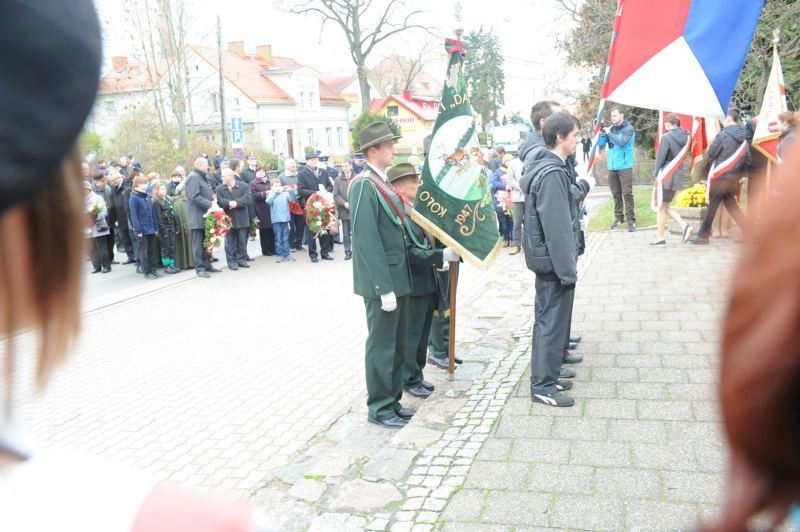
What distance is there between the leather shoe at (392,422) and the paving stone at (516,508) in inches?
61.1

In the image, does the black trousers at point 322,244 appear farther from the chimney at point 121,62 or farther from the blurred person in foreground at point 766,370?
the chimney at point 121,62

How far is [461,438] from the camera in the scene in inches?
189

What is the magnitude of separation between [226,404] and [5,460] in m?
5.75

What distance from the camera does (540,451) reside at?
174 inches

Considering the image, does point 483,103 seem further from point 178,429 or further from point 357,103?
point 178,429

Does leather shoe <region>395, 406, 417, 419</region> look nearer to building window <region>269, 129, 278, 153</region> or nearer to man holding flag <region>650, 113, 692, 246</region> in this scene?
man holding flag <region>650, 113, 692, 246</region>

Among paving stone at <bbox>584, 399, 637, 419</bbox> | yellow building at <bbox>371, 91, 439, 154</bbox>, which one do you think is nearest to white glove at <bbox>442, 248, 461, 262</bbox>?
paving stone at <bbox>584, 399, 637, 419</bbox>

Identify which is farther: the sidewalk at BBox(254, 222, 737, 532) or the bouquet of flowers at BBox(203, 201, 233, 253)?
the bouquet of flowers at BBox(203, 201, 233, 253)

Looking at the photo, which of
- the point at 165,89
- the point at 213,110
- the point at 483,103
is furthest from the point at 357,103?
the point at 165,89

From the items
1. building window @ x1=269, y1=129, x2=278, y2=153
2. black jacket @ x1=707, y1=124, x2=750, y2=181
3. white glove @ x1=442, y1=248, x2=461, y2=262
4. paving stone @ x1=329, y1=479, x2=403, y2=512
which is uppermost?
building window @ x1=269, y1=129, x2=278, y2=153

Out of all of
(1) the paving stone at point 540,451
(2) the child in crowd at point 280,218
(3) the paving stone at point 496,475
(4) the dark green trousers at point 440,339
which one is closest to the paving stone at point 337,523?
(3) the paving stone at point 496,475

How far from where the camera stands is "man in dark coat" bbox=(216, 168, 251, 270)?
13.5 meters

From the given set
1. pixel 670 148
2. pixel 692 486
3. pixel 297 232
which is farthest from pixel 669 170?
pixel 692 486

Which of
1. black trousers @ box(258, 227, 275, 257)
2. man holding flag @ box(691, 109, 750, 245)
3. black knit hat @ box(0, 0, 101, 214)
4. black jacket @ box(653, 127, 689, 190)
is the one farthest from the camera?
black trousers @ box(258, 227, 275, 257)
